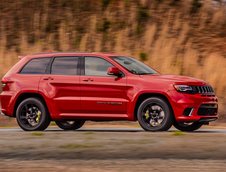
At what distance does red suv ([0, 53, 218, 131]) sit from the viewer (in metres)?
14.5

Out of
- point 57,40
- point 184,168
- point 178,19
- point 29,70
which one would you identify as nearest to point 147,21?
point 178,19

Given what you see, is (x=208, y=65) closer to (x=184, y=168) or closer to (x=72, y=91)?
(x=72, y=91)

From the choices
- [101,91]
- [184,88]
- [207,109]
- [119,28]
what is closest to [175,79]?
[184,88]

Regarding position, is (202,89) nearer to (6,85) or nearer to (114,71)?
(114,71)

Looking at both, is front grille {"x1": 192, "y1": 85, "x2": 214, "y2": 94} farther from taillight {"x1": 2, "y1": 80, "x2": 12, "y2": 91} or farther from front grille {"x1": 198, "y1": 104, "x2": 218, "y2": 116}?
taillight {"x1": 2, "y1": 80, "x2": 12, "y2": 91}

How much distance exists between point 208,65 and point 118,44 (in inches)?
190

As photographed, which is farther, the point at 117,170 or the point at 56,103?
the point at 56,103

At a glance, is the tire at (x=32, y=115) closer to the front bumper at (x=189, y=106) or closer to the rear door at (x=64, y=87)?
the rear door at (x=64, y=87)

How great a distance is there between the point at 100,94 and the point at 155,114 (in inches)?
46.6

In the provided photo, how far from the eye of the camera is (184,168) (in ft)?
30.3

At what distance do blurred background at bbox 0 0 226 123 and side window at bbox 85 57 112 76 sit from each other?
11129 mm

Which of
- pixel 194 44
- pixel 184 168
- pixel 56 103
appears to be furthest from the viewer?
pixel 194 44

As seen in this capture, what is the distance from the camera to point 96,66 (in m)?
15.3

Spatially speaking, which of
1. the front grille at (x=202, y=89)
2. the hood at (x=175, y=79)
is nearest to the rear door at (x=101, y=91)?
the hood at (x=175, y=79)
